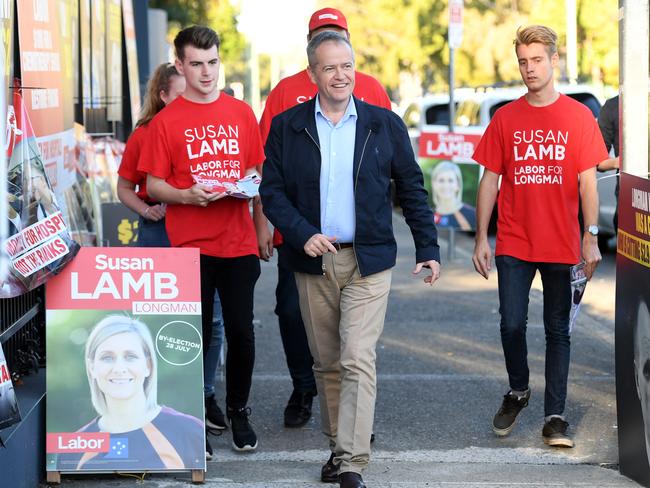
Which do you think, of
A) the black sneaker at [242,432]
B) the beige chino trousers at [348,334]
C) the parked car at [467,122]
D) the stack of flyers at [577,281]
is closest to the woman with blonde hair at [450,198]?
the parked car at [467,122]

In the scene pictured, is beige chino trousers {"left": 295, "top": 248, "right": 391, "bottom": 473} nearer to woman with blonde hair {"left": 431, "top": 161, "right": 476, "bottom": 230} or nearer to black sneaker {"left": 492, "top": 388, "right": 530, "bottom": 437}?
black sneaker {"left": 492, "top": 388, "right": 530, "bottom": 437}

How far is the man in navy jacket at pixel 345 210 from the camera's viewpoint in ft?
17.3

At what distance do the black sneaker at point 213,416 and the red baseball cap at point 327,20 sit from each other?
2034 millimetres

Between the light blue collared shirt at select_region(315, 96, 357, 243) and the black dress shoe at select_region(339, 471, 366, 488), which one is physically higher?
the light blue collared shirt at select_region(315, 96, 357, 243)

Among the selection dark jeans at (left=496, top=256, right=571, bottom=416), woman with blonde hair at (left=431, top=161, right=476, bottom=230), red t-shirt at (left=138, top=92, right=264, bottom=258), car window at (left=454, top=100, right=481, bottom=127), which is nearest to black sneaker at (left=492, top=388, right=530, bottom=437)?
dark jeans at (left=496, top=256, right=571, bottom=416)

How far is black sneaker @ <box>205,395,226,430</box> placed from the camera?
659 centimetres

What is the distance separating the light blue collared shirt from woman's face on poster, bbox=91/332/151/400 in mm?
988

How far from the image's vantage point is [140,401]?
5.53 metres

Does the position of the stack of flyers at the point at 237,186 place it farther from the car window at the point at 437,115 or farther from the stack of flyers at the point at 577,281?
the car window at the point at 437,115

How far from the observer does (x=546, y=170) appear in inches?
243

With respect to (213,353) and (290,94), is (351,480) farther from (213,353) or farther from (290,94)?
(290,94)

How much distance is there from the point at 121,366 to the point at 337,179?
1.25m

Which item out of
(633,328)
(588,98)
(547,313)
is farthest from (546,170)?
(588,98)

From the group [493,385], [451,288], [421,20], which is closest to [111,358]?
[493,385]
